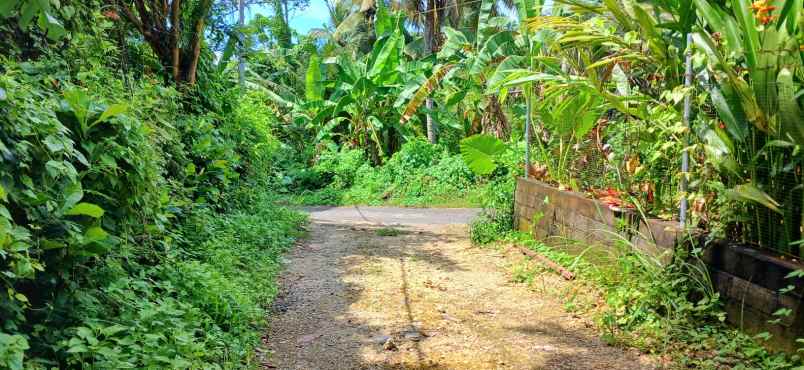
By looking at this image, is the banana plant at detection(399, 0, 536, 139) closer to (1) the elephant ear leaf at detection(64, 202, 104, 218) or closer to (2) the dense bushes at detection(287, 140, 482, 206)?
(2) the dense bushes at detection(287, 140, 482, 206)

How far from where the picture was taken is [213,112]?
7.86m

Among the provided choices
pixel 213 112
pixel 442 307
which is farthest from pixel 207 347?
pixel 213 112

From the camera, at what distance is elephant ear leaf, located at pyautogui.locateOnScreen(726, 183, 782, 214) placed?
4.01m

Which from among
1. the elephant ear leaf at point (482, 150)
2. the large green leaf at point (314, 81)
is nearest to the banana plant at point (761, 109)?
the elephant ear leaf at point (482, 150)

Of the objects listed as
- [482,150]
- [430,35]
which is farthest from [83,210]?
[430,35]

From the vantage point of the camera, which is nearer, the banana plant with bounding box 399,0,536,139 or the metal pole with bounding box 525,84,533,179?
the metal pole with bounding box 525,84,533,179

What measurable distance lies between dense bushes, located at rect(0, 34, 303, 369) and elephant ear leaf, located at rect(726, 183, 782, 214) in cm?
358

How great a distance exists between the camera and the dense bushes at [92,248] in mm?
2436

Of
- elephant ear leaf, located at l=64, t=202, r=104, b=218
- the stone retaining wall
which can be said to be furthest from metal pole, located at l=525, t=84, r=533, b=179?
elephant ear leaf, located at l=64, t=202, r=104, b=218

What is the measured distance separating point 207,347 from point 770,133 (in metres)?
4.12

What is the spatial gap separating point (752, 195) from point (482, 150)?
249 inches

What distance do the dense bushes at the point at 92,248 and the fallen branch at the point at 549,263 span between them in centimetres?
319

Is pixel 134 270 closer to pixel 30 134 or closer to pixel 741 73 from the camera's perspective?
pixel 30 134

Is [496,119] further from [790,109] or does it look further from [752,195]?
[790,109]
